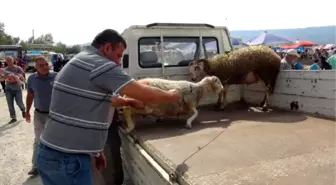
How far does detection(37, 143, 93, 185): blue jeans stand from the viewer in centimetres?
203

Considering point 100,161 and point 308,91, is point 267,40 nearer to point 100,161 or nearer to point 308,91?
point 308,91

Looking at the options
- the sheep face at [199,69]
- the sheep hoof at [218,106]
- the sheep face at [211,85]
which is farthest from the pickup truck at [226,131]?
the sheep face at [211,85]

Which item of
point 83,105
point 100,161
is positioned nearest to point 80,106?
point 83,105

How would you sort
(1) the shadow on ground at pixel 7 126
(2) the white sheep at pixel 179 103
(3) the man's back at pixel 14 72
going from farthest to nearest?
(3) the man's back at pixel 14 72 < (1) the shadow on ground at pixel 7 126 < (2) the white sheep at pixel 179 103

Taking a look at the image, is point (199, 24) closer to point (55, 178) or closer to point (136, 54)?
point (136, 54)

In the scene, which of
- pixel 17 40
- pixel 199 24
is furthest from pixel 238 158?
pixel 17 40

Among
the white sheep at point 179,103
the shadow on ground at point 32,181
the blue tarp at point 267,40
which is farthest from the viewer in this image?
the blue tarp at point 267,40

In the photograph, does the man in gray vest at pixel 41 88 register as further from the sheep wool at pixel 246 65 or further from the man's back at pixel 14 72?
the man's back at pixel 14 72

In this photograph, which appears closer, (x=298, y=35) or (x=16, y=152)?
(x=16, y=152)

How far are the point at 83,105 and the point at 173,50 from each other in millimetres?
3031

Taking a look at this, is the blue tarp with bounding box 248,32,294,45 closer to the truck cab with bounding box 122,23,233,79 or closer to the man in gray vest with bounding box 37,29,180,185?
the truck cab with bounding box 122,23,233,79

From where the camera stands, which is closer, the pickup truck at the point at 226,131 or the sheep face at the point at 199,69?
the pickup truck at the point at 226,131

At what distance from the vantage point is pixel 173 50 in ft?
15.9

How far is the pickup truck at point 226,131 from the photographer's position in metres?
2.02
